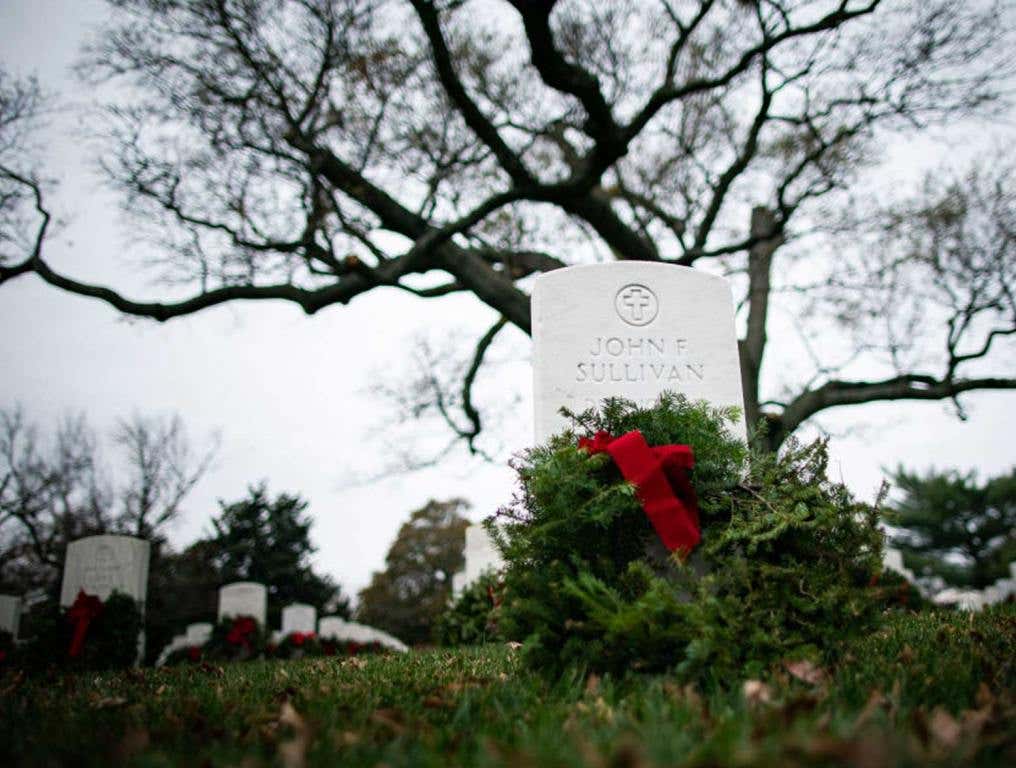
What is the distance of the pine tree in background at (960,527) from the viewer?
95.8ft

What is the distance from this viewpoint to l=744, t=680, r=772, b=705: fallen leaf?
76.5 inches

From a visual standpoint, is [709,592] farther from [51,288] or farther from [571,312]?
[51,288]

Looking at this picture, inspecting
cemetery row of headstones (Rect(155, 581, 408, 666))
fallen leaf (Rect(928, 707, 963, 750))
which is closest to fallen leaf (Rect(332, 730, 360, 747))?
fallen leaf (Rect(928, 707, 963, 750))

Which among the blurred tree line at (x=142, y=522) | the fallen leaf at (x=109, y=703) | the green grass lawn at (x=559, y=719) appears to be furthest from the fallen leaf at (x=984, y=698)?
the blurred tree line at (x=142, y=522)

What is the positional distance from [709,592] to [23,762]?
80.6 inches

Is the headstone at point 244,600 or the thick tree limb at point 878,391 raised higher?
the thick tree limb at point 878,391

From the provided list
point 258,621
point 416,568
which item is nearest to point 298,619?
point 258,621

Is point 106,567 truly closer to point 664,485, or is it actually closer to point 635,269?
point 635,269

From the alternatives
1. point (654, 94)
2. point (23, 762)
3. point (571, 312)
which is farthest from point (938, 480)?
point (23, 762)

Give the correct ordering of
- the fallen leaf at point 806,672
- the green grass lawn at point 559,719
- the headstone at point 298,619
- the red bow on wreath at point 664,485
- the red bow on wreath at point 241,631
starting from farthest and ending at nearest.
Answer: the headstone at point 298,619
the red bow on wreath at point 241,631
the red bow on wreath at point 664,485
the fallen leaf at point 806,672
the green grass lawn at point 559,719

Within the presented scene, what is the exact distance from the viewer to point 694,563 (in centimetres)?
300

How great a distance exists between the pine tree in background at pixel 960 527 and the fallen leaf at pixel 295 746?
32.6 metres

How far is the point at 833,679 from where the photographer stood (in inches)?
90.0

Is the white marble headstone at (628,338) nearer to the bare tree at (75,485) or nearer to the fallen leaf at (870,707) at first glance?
the fallen leaf at (870,707)
